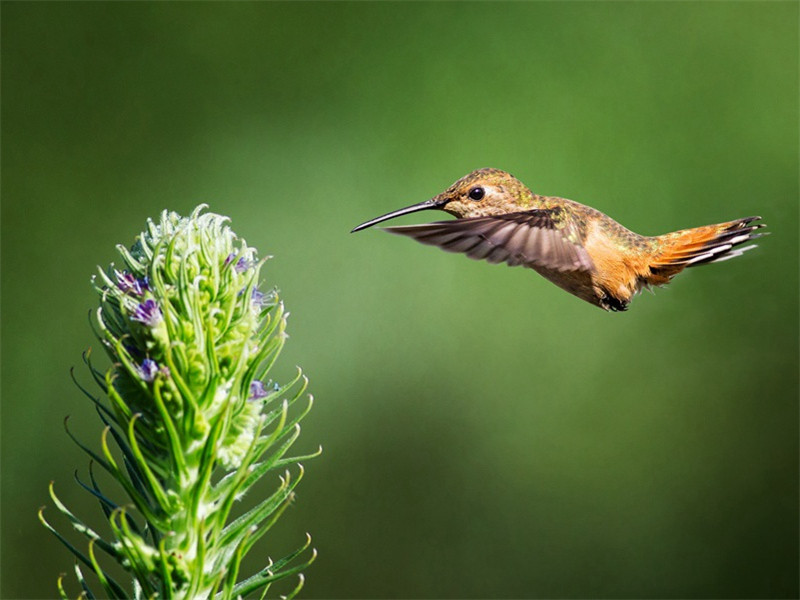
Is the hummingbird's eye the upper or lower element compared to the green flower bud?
upper

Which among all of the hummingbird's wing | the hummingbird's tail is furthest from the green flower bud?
the hummingbird's tail

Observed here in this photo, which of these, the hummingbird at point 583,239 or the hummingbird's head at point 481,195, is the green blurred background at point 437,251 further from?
the hummingbird's head at point 481,195

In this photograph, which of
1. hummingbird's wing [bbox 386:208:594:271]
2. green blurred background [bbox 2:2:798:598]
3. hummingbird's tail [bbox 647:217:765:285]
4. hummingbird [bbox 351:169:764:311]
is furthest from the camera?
green blurred background [bbox 2:2:798:598]

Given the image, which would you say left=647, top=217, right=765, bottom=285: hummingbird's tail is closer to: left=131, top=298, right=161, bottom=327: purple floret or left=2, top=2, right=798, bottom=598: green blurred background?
left=2, top=2, right=798, bottom=598: green blurred background

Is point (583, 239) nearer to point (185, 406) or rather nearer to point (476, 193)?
point (476, 193)

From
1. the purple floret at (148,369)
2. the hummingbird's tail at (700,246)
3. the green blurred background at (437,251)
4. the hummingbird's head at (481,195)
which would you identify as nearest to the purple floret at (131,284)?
the purple floret at (148,369)
